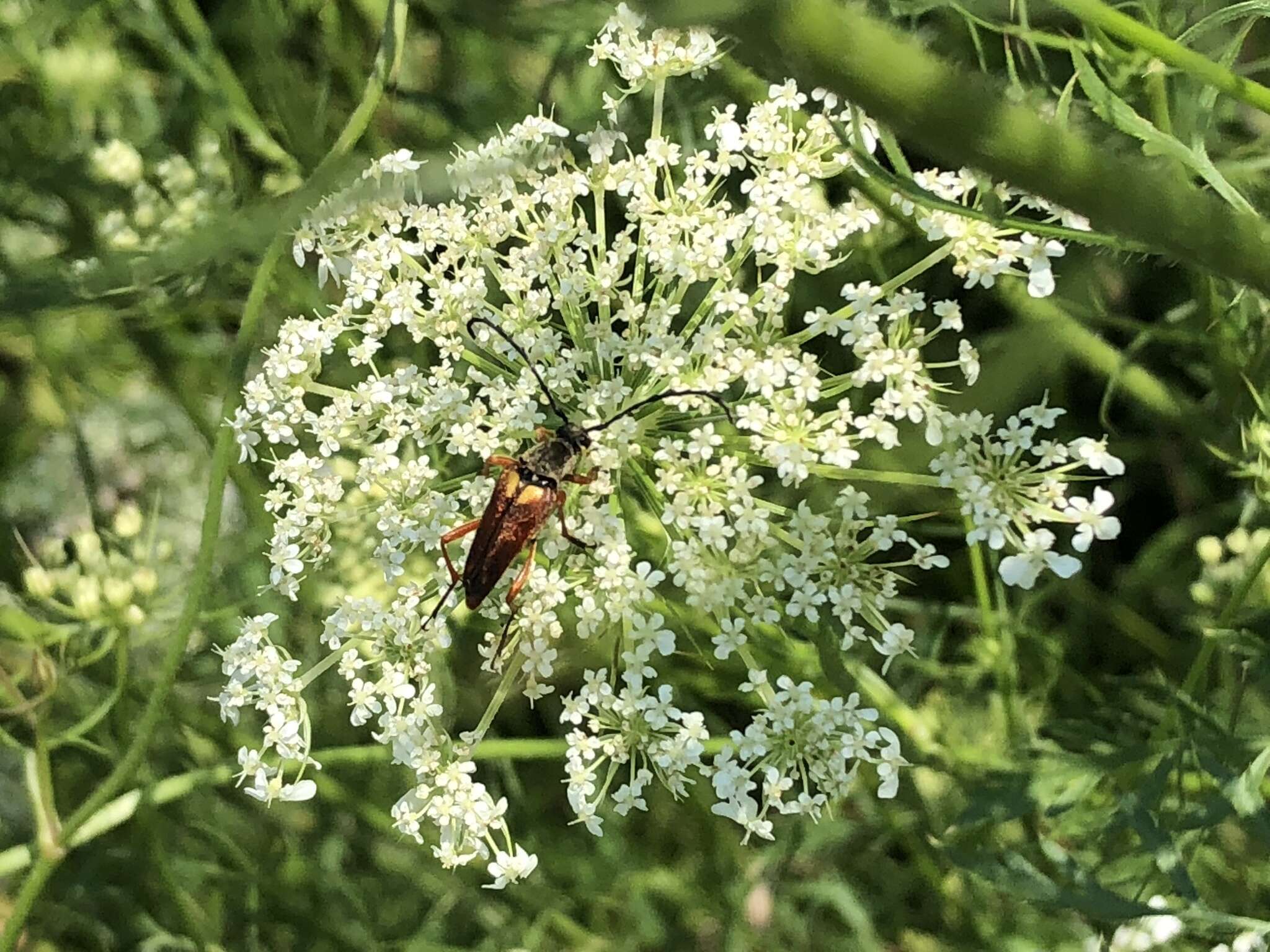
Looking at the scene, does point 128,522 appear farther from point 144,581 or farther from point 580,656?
point 580,656

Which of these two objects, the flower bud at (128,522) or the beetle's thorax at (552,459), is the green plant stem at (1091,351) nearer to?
the beetle's thorax at (552,459)

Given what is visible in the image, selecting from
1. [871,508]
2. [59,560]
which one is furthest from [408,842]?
[871,508]

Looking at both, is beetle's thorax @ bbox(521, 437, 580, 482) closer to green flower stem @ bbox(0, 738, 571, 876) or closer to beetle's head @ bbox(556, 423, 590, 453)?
beetle's head @ bbox(556, 423, 590, 453)

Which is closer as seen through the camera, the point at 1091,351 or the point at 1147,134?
the point at 1147,134

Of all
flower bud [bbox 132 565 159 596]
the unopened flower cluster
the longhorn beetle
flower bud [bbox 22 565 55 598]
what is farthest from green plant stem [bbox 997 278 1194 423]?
flower bud [bbox 22 565 55 598]

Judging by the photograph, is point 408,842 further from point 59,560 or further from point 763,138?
point 763,138

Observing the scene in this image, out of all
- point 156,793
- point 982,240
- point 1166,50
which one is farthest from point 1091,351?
point 156,793
